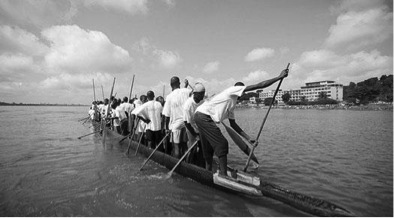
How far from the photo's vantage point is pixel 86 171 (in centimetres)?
682

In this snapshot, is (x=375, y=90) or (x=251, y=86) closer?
(x=251, y=86)

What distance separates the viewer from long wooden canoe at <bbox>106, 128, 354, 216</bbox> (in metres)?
3.49

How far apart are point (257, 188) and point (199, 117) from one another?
5.92 feet

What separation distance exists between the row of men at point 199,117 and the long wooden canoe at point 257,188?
0.96 feet

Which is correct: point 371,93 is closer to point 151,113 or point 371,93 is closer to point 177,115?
point 151,113

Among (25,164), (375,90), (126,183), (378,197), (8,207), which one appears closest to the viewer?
(8,207)

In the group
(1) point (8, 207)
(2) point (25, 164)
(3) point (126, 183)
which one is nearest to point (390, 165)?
(3) point (126, 183)

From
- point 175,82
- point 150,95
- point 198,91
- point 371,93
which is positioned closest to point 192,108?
point 198,91

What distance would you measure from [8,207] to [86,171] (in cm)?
253

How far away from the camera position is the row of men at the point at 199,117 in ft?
15.5

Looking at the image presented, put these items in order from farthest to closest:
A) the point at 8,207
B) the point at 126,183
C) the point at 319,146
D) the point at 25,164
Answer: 1. the point at 319,146
2. the point at 25,164
3. the point at 126,183
4. the point at 8,207

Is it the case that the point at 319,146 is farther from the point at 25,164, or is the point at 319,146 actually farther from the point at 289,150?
the point at 25,164

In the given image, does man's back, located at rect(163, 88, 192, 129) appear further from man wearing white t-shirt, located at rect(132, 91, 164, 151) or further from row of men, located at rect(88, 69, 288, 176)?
man wearing white t-shirt, located at rect(132, 91, 164, 151)

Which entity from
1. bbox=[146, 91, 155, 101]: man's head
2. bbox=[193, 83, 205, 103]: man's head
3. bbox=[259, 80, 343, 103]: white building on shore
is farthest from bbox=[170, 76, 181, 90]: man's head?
bbox=[259, 80, 343, 103]: white building on shore
